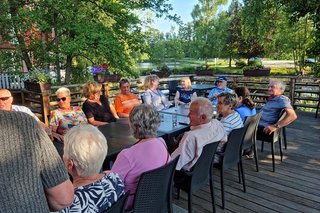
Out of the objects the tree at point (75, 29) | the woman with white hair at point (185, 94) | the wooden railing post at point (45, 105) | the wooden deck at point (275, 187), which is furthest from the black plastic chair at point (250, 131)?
the tree at point (75, 29)

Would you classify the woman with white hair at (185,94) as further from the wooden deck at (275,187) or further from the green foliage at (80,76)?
the green foliage at (80,76)

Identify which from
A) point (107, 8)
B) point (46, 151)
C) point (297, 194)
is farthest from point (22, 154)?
point (107, 8)

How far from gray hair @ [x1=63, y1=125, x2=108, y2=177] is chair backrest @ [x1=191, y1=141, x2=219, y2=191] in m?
0.95

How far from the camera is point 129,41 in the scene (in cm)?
718

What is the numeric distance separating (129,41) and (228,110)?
4912 millimetres

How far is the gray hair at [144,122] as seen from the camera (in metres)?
1.93

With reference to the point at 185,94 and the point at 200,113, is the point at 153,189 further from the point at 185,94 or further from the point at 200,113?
the point at 185,94

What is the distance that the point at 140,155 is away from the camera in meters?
1.72

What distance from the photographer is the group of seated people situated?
0.97 m

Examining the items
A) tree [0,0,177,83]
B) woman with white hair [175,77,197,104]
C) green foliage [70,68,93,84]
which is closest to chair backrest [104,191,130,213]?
woman with white hair [175,77,197,104]

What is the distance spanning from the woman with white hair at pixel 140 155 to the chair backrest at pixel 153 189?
11cm

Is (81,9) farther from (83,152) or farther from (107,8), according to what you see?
(83,152)

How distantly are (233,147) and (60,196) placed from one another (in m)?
1.94

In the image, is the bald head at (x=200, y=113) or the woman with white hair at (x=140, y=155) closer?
the woman with white hair at (x=140, y=155)
